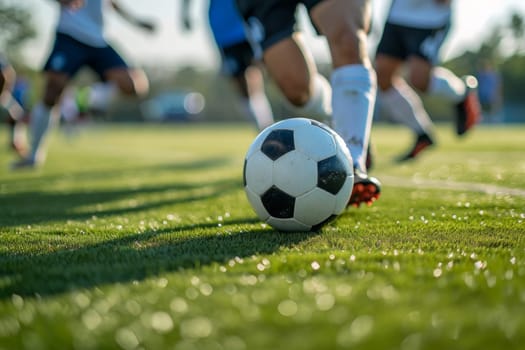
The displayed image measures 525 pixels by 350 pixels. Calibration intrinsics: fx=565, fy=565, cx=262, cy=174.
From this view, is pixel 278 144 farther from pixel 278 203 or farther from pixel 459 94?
pixel 459 94

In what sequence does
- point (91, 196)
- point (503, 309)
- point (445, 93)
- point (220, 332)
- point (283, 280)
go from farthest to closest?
point (445, 93) < point (91, 196) < point (283, 280) < point (503, 309) < point (220, 332)

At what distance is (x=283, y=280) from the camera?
66.4 inches

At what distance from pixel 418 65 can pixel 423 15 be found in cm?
52

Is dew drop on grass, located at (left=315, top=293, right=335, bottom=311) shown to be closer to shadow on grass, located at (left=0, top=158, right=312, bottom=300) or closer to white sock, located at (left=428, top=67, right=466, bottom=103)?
shadow on grass, located at (left=0, top=158, right=312, bottom=300)

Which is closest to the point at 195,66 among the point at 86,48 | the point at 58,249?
the point at 86,48

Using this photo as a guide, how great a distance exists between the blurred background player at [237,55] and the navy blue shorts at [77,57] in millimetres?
996

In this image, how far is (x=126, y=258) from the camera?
2.07m

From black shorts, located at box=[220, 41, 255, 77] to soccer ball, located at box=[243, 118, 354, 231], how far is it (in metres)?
3.76

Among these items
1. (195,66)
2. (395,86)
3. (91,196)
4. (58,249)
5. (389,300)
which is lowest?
(195,66)

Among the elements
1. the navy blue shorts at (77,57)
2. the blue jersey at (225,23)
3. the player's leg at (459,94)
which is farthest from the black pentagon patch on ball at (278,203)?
the navy blue shorts at (77,57)

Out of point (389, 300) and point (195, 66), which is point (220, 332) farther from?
point (195, 66)

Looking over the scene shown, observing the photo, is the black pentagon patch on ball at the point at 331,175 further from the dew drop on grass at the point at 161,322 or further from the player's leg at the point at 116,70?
the player's leg at the point at 116,70

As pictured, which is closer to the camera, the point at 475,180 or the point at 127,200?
the point at 127,200

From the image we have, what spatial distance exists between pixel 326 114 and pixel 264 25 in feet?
3.51
